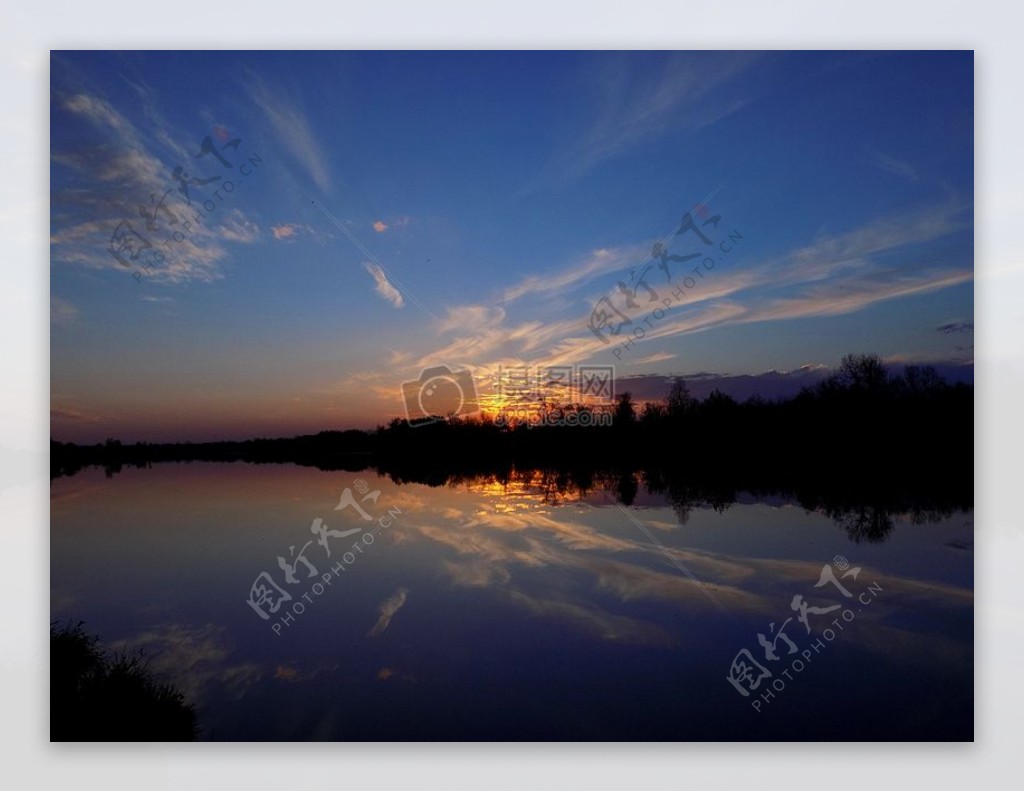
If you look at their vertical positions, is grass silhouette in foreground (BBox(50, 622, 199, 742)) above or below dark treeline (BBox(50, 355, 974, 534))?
below

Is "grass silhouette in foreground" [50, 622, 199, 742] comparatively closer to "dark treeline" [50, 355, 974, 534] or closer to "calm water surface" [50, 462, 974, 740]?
"calm water surface" [50, 462, 974, 740]

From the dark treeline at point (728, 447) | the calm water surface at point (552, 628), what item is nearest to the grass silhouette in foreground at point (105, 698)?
the calm water surface at point (552, 628)

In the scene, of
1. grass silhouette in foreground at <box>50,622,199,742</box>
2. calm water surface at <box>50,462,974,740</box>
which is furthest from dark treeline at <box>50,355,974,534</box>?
grass silhouette in foreground at <box>50,622,199,742</box>

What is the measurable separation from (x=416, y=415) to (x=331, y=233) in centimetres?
211

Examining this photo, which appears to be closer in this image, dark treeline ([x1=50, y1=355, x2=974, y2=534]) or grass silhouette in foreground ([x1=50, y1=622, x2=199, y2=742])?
grass silhouette in foreground ([x1=50, y1=622, x2=199, y2=742])

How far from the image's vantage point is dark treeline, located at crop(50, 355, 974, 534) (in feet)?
15.3

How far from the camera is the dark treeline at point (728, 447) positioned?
15.3 feet

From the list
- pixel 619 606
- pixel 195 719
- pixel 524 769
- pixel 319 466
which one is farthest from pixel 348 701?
pixel 319 466

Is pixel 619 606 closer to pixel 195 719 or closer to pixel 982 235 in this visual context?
pixel 195 719

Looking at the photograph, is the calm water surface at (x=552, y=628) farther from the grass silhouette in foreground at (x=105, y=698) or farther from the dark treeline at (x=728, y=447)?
the dark treeline at (x=728, y=447)

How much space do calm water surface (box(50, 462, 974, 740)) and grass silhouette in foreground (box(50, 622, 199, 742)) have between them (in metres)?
0.10

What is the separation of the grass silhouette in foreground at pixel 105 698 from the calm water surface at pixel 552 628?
0.10m

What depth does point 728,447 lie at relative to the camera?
684 centimetres

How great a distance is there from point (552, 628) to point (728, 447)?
3860 mm
